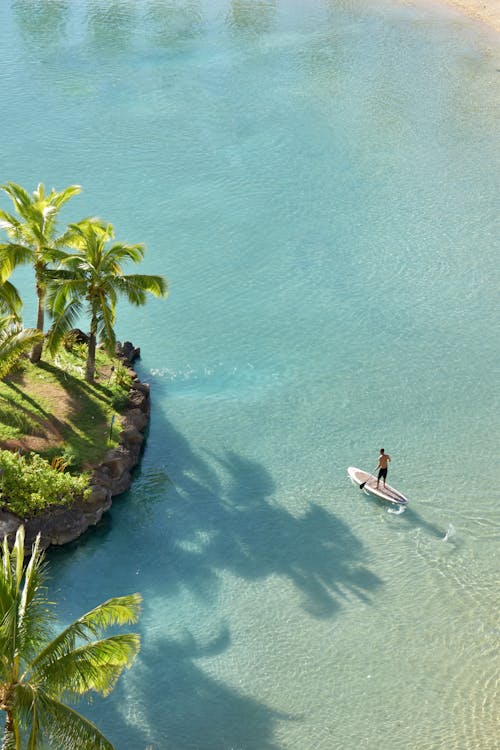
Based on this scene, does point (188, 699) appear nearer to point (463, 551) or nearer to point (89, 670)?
point (89, 670)

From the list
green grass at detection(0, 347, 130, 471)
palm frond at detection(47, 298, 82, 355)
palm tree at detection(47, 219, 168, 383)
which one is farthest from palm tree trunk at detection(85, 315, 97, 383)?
palm frond at detection(47, 298, 82, 355)

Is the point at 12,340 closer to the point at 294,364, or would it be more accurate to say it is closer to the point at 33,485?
the point at 33,485

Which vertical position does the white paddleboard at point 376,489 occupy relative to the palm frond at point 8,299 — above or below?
below

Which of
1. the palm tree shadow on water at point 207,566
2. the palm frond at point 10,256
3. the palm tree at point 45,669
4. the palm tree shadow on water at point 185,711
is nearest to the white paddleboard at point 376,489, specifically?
the palm tree shadow on water at point 207,566

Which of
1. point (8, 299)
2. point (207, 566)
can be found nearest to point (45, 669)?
point (207, 566)

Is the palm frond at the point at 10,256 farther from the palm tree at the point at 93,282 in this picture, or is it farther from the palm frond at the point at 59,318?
the palm frond at the point at 59,318

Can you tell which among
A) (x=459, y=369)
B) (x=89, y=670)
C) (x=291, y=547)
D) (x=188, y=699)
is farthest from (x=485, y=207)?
(x=89, y=670)
